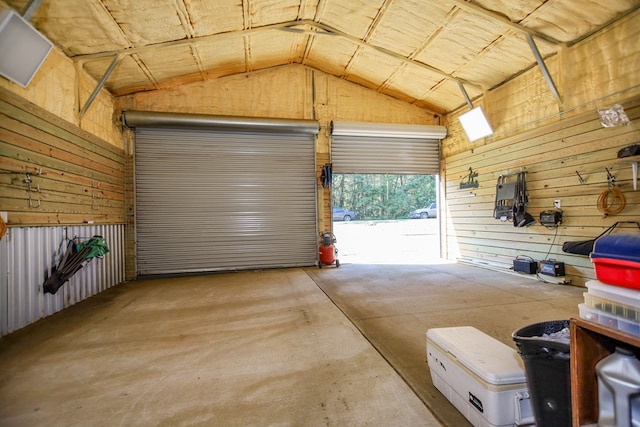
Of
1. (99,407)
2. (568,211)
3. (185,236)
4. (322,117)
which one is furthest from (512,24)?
(185,236)

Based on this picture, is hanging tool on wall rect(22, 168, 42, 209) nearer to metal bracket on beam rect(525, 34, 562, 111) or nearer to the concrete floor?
the concrete floor

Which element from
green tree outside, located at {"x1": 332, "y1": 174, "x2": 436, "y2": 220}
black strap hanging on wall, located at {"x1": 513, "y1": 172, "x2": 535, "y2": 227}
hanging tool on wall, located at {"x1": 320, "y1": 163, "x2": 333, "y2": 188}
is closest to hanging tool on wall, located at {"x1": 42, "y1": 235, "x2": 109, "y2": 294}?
hanging tool on wall, located at {"x1": 320, "y1": 163, "x2": 333, "y2": 188}

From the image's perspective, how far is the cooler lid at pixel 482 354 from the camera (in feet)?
4.71

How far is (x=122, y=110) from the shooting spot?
5879mm

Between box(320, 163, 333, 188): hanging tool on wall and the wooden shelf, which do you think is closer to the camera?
the wooden shelf

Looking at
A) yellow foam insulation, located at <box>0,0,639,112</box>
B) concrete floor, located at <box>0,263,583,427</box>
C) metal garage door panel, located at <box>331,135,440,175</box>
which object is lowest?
concrete floor, located at <box>0,263,583,427</box>

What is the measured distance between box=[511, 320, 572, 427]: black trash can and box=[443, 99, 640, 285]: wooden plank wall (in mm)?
4101


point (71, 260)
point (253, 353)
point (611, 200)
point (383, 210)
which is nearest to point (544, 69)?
point (611, 200)

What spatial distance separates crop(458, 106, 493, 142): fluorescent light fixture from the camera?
5.97 metres

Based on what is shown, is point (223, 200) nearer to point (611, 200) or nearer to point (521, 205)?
point (521, 205)

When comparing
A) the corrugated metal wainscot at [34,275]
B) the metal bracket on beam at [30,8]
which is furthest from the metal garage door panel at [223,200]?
the metal bracket on beam at [30,8]

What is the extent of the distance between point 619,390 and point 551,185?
4.98m

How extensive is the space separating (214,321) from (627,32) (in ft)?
21.1

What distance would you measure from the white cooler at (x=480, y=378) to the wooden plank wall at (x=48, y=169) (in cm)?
439
